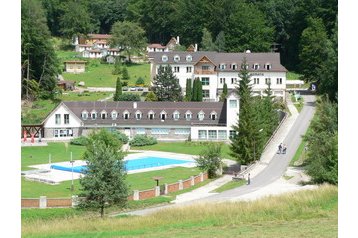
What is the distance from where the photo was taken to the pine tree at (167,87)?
53.9 meters

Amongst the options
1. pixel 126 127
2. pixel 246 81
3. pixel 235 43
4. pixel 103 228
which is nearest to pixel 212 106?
pixel 246 81

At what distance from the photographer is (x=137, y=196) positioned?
1092 inches

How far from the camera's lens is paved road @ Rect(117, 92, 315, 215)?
27.7m

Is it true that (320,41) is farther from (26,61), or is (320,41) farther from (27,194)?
(27,194)

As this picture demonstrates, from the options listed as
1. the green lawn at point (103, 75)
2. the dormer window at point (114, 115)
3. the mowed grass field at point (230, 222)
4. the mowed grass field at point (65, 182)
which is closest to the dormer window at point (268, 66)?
the green lawn at point (103, 75)

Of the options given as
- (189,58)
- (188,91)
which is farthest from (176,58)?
(188,91)

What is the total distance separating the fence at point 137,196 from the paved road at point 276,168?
2.07 m

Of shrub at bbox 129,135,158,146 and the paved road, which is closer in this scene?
the paved road

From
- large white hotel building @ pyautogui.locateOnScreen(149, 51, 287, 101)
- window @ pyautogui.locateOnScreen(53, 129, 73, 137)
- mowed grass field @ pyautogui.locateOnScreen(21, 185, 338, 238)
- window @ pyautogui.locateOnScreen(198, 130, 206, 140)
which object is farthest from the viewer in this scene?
large white hotel building @ pyautogui.locateOnScreen(149, 51, 287, 101)

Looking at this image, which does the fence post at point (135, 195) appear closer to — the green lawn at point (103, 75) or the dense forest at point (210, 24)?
the dense forest at point (210, 24)

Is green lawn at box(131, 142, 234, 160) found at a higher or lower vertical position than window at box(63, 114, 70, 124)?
lower

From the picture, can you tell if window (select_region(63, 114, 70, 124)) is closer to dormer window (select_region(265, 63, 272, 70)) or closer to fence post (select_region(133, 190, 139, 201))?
fence post (select_region(133, 190, 139, 201))

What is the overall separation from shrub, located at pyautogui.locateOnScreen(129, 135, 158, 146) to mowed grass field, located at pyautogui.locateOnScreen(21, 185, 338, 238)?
20873mm

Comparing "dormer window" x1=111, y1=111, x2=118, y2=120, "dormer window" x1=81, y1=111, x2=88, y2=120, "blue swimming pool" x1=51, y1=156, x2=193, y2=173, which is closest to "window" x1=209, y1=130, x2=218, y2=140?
"blue swimming pool" x1=51, y1=156, x2=193, y2=173
